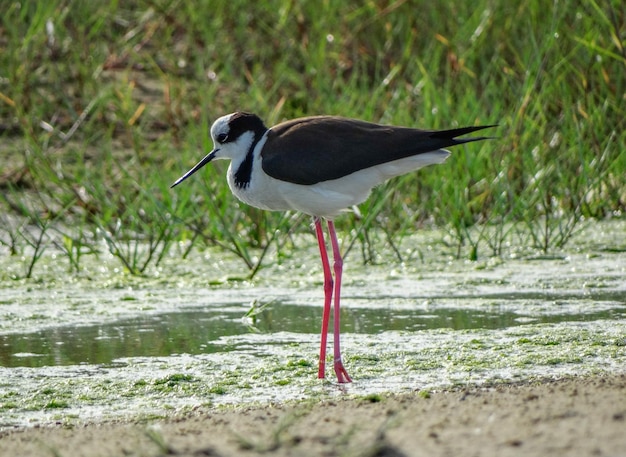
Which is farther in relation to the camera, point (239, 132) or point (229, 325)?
point (229, 325)

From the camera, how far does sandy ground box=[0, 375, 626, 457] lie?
2945mm

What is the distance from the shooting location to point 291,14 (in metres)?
8.89

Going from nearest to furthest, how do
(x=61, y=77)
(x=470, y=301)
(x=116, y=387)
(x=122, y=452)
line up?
(x=122, y=452) → (x=116, y=387) → (x=470, y=301) → (x=61, y=77)

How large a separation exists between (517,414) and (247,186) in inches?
65.2

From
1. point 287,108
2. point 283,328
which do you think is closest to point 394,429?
point 283,328

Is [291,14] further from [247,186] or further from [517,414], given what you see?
[517,414]

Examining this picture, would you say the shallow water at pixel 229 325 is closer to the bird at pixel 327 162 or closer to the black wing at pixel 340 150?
the bird at pixel 327 162

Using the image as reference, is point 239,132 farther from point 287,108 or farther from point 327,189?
point 287,108

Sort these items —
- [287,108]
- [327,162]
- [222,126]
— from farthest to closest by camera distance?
[287,108], [222,126], [327,162]

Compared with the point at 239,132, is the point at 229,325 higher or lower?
lower

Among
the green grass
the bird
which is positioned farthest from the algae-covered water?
the bird

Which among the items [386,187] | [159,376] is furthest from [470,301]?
[159,376]

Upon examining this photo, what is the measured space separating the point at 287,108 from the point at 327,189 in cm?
384

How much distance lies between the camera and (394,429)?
10.4 ft
